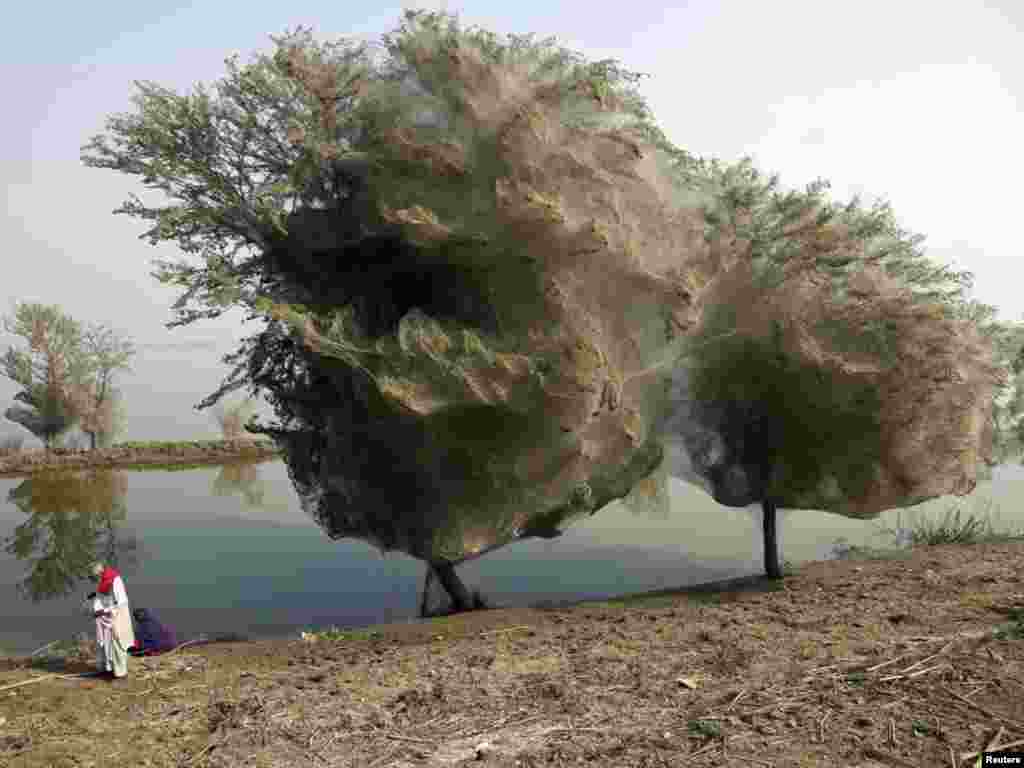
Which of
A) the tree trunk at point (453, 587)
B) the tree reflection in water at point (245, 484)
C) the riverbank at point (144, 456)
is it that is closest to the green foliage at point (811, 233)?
the tree trunk at point (453, 587)

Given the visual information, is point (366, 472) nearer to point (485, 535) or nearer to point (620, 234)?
point (485, 535)

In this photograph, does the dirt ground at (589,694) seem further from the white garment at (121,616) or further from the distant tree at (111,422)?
the distant tree at (111,422)

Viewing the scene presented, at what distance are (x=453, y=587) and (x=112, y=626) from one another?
4.68 metres

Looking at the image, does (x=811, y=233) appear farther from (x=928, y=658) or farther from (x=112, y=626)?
(x=112, y=626)

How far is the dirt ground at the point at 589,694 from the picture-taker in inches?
197

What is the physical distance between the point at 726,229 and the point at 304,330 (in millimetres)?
5452

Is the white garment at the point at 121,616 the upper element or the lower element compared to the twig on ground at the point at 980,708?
upper

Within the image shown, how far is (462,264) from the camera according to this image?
28.9ft

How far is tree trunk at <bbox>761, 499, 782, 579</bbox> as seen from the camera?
11.1 meters

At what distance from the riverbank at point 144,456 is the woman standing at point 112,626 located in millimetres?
23871

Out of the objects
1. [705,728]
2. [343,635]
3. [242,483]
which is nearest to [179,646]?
[343,635]

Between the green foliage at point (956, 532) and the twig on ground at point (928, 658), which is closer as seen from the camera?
the twig on ground at point (928, 658)

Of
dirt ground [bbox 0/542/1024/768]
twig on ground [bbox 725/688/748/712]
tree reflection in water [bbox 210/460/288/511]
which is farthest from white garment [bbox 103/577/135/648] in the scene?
tree reflection in water [bbox 210/460/288/511]

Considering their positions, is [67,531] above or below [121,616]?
above
